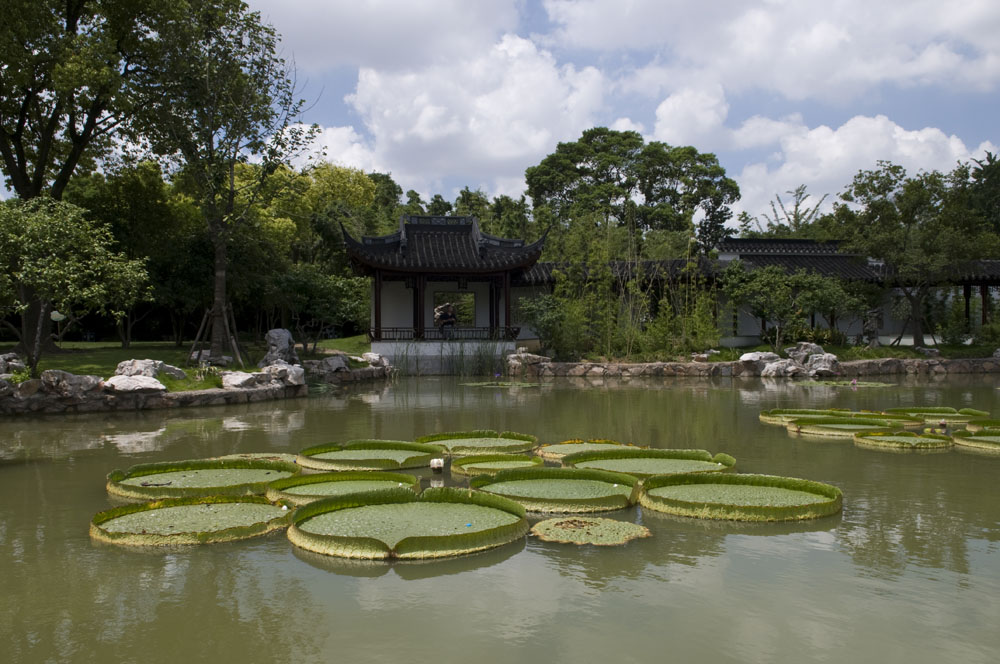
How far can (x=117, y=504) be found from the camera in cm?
529

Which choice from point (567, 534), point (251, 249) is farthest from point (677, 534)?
point (251, 249)

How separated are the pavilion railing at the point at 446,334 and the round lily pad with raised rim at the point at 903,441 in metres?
13.0

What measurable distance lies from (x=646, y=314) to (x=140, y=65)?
14.1 metres

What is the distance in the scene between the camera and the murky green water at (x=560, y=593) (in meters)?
2.97

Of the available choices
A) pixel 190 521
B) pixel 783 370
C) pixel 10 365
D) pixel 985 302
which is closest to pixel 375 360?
pixel 10 365

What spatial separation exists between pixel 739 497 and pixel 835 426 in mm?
4033

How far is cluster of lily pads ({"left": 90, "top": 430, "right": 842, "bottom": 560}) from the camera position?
429 cm

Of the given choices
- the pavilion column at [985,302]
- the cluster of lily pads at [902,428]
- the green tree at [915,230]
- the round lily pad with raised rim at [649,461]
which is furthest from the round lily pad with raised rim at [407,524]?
the pavilion column at [985,302]

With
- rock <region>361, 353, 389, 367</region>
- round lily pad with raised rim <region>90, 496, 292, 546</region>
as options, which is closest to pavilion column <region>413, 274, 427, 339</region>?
rock <region>361, 353, 389, 367</region>

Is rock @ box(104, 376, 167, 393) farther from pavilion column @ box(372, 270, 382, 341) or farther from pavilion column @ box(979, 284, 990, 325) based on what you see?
pavilion column @ box(979, 284, 990, 325)

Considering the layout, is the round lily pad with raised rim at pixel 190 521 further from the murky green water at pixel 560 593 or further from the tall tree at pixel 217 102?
the tall tree at pixel 217 102

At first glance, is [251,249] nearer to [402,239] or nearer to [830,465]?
[402,239]

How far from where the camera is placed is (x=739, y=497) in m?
5.05

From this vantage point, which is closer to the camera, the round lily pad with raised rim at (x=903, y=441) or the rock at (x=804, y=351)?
the round lily pad with raised rim at (x=903, y=441)
